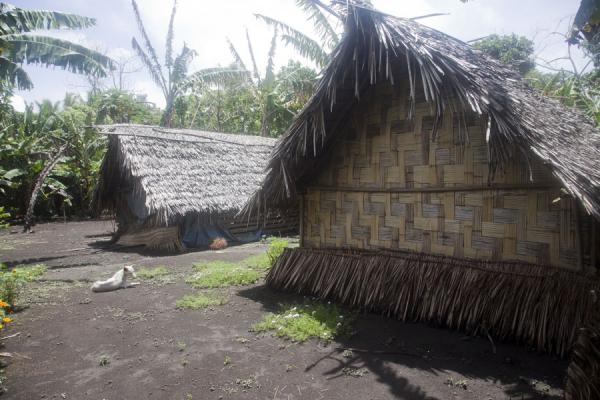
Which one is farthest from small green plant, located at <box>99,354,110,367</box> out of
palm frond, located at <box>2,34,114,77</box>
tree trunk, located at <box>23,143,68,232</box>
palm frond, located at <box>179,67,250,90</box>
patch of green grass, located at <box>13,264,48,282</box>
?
palm frond, located at <box>179,67,250,90</box>

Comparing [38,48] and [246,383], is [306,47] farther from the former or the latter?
[246,383]

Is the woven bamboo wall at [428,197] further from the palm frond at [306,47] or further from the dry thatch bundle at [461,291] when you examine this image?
the palm frond at [306,47]

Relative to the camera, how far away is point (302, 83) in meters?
16.1

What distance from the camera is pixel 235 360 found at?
3.19m

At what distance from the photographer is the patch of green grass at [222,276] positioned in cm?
550

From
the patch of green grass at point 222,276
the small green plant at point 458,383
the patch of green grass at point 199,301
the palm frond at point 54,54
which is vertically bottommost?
the small green plant at point 458,383

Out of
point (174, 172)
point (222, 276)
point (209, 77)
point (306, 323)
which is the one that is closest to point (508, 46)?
point (209, 77)

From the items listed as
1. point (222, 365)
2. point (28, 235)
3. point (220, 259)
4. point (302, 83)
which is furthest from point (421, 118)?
point (302, 83)

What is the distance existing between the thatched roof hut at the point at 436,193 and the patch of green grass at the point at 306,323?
0.40m

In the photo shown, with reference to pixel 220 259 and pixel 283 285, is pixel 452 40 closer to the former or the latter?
pixel 283 285

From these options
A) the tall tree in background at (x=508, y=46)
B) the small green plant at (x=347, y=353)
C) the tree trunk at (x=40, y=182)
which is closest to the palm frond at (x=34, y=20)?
the tree trunk at (x=40, y=182)

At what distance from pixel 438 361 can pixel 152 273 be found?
16.2ft

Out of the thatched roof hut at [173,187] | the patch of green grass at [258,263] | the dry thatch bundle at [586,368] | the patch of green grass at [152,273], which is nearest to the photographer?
the dry thatch bundle at [586,368]

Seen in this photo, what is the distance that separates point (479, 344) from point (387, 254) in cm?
130
